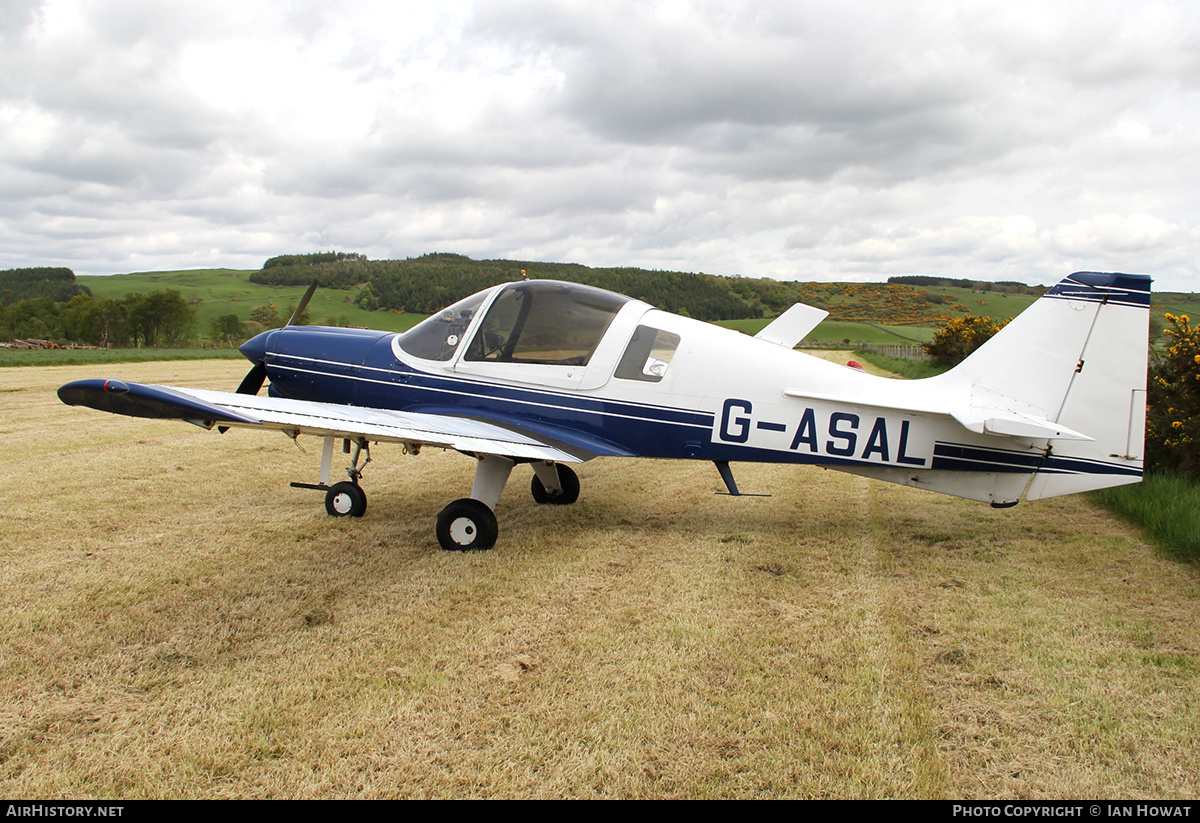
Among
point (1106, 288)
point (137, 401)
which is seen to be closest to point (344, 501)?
point (137, 401)

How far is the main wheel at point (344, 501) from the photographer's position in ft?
20.6

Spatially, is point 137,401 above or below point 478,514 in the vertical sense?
above

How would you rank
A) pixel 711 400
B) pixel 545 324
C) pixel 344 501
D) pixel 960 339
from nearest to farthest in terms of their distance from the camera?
1. pixel 711 400
2. pixel 545 324
3. pixel 344 501
4. pixel 960 339

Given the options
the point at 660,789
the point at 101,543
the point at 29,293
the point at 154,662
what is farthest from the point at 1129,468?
the point at 29,293

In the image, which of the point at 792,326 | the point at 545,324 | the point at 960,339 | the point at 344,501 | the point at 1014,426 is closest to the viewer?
the point at 1014,426

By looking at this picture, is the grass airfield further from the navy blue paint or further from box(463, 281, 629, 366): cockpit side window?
the navy blue paint

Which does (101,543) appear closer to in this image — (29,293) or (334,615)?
(334,615)

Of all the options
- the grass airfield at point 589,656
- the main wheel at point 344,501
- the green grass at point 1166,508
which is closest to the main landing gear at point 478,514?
the grass airfield at point 589,656

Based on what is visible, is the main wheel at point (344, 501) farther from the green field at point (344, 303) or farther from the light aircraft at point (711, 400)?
the green field at point (344, 303)

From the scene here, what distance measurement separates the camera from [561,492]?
7.10 metres

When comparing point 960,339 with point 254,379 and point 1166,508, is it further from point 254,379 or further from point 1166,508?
point 254,379

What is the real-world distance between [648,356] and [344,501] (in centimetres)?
318

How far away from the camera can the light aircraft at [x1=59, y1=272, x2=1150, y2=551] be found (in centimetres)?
508
